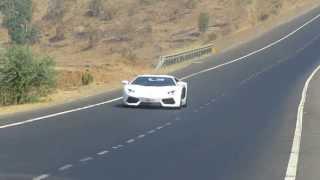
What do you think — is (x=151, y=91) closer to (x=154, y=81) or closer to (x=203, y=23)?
(x=154, y=81)

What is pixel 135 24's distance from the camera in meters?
110

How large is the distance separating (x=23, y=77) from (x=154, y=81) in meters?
6.95

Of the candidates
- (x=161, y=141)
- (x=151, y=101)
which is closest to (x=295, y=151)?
(x=161, y=141)

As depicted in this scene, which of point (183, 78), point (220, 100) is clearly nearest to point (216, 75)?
point (183, 78)

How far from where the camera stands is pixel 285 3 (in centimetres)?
11081

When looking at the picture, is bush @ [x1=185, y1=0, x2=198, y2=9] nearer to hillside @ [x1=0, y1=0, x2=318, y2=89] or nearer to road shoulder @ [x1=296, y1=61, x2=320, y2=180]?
hillside @ [x1=0, y1=0, x2=318, y2=89]

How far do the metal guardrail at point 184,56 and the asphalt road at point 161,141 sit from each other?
73.8 ft

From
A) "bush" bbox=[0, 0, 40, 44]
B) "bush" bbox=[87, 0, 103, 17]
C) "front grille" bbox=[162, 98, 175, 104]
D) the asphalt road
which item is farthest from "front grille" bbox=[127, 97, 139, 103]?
"bush" bbox=[87, 0, 103, 17]

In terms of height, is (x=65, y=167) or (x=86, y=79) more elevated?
(x=65, y=167)

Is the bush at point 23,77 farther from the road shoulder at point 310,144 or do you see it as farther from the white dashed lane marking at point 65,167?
the white dashed lane marking at point 65,167

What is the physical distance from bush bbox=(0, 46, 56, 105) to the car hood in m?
6.34

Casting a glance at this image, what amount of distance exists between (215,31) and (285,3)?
1658cm

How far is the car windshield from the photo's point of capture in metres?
30.0

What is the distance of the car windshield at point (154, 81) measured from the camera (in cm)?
3000
